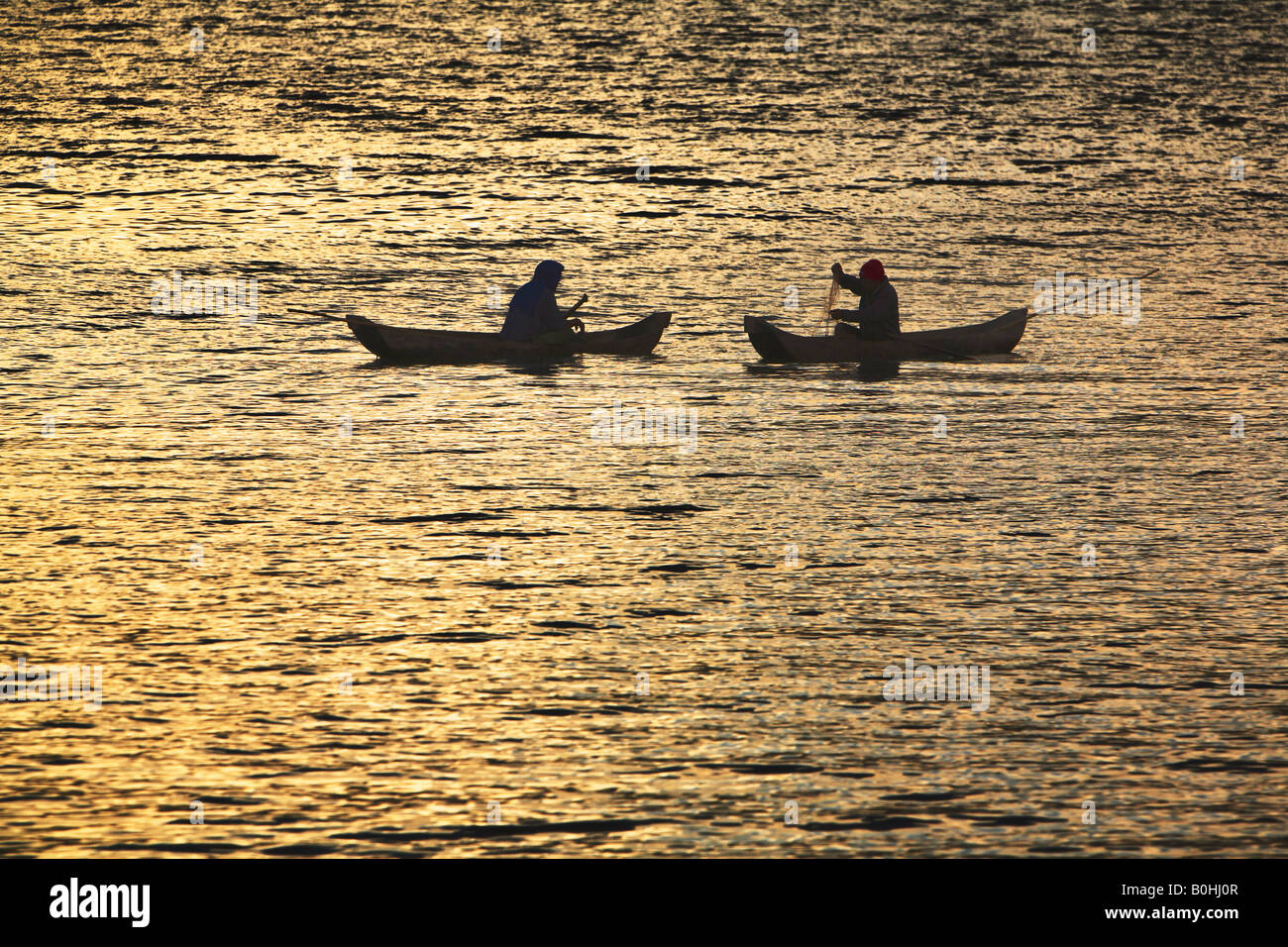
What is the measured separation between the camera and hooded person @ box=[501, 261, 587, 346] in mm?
19406

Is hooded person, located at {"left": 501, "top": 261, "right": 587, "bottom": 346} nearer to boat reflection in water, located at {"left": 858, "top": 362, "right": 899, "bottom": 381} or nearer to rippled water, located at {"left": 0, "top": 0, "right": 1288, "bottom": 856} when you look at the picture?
rippled water, located at {"left": 0, "top": 0, "right": 1288, "bottom": 856}

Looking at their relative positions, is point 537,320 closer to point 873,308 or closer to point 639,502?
point 873,308

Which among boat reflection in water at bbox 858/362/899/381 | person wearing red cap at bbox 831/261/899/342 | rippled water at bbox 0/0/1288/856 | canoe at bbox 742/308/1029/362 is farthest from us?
canoe at bbox 742/308/1029/362

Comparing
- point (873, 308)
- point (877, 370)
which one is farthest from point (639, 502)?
point (877, 370)

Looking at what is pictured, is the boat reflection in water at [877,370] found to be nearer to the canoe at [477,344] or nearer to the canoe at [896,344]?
the canoe at [896,344]

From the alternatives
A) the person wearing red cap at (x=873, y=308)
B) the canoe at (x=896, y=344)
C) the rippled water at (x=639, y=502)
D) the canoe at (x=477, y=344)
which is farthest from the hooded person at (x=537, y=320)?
the person wearing red cap at (x=873, y=308)

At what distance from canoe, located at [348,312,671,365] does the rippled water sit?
0.86 ft

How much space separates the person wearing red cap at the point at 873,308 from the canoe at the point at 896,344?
114 millimetres

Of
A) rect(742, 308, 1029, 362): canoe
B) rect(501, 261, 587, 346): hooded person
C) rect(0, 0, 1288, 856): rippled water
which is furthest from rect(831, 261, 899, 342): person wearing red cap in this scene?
rect(501, 261, 587, 346): hooded person

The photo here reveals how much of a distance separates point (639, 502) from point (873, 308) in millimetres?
5895

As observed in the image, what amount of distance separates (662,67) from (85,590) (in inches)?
1230
